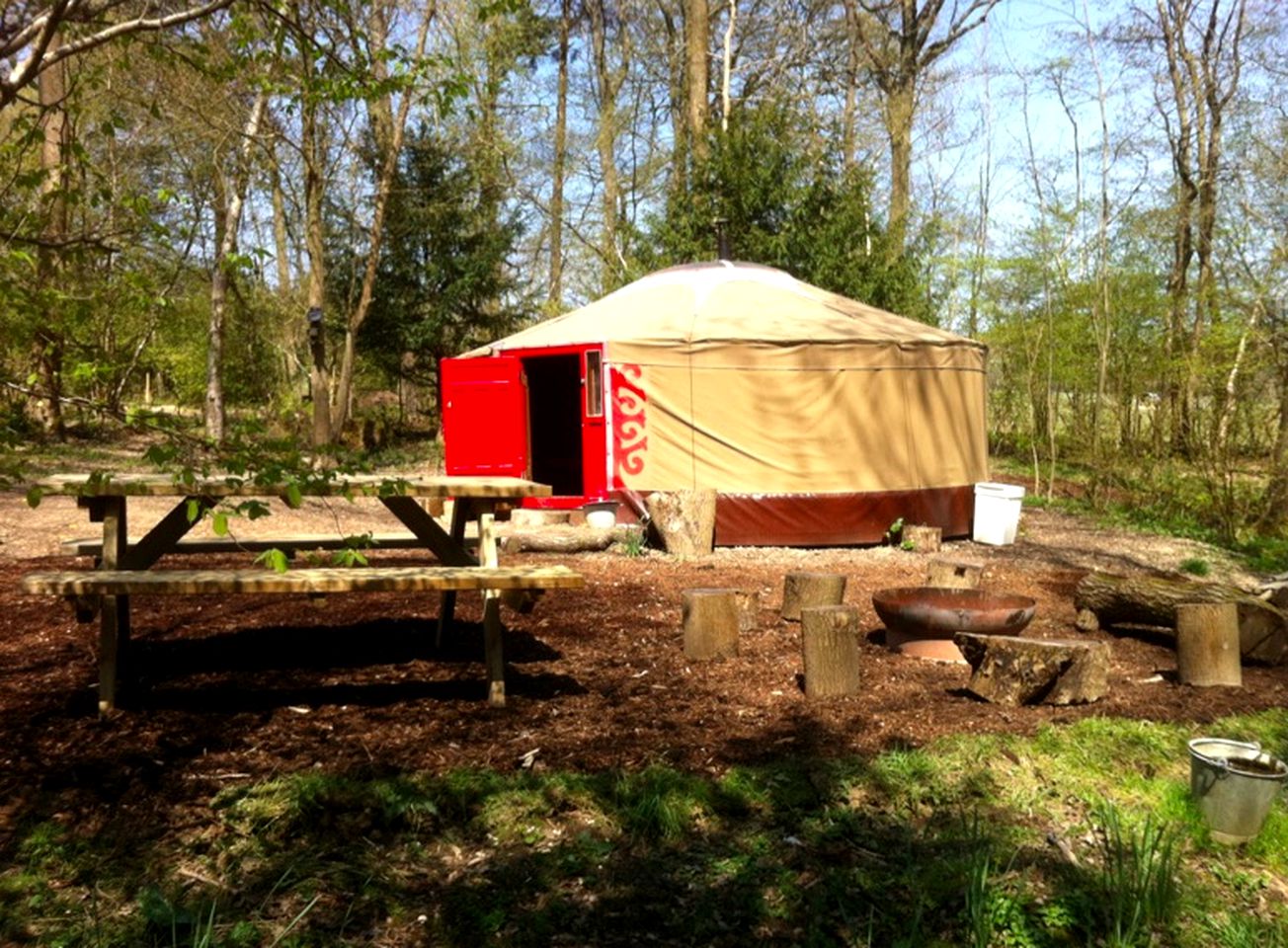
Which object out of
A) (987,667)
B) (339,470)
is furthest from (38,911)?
(987,667)

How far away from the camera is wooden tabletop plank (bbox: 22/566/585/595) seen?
3033mm

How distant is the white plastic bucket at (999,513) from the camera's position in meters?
8.91

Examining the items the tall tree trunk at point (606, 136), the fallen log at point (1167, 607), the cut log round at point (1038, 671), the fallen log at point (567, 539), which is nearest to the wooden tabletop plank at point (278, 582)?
the cut log round at point (1038, 671)

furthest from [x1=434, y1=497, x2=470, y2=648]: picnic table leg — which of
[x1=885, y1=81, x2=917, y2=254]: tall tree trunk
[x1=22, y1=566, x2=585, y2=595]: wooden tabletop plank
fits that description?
[x1=885, y1=81, x2=917, y2=254]: tall tree trunk

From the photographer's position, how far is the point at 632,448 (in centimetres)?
870

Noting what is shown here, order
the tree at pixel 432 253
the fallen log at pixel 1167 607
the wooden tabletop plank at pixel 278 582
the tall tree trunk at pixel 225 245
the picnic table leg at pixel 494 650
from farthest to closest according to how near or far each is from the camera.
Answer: the tree at pixel 432 253 < the tall tree trunk at pixel 225 245 < the fallen log at pixel 1167 607 < the picnic table leg at pixel 494 650 < the wooden tabletop plank at pixel 278 582

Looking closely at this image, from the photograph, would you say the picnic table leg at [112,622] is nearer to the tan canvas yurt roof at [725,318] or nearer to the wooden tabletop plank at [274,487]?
the wooden tabletop plank at [274,487]

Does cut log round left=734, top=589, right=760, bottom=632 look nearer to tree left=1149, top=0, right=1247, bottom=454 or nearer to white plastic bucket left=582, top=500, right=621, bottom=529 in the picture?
white plastic bucket left=582, top=500, right=621, bottom=529

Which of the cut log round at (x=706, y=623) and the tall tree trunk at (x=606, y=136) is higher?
the tall tree trunk at (x=606, y=136)

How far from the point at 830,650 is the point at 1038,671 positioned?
74 cm

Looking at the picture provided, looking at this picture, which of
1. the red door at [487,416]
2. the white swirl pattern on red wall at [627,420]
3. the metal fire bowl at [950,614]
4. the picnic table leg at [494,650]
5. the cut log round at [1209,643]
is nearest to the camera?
the picnic table leg at [494,650]

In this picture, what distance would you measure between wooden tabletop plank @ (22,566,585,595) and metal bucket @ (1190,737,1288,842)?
6.07ft

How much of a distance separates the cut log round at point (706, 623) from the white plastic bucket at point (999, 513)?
5.38 m

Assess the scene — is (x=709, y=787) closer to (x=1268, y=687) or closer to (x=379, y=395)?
(x=1268, y=687)
